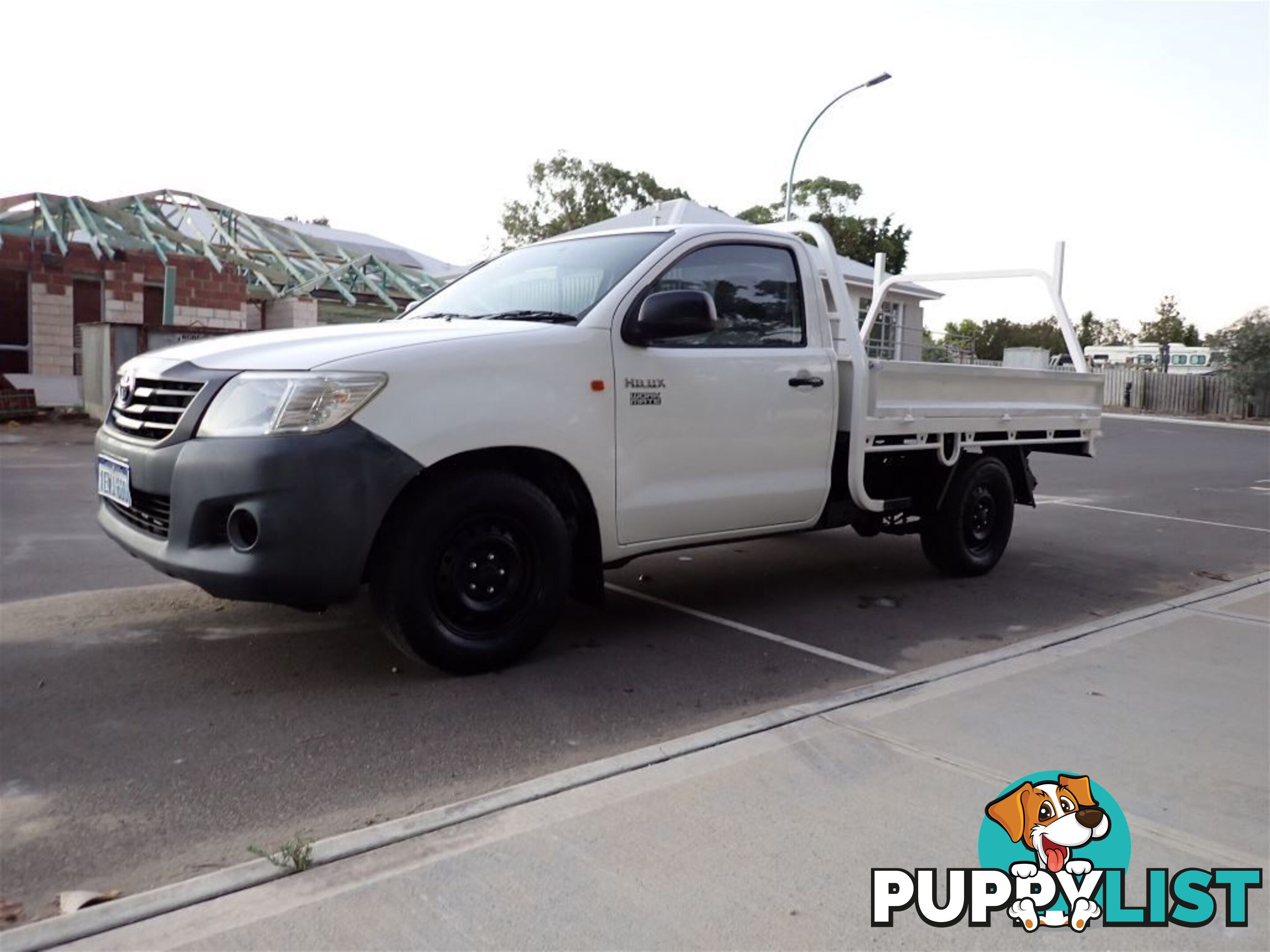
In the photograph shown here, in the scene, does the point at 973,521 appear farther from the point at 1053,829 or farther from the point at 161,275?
the point at 161,275

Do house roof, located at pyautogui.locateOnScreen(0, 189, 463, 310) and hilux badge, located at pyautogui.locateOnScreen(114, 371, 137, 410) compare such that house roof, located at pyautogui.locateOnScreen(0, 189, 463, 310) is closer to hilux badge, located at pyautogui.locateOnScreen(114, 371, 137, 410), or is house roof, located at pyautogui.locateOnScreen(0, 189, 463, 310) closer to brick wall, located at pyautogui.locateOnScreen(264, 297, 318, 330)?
brick wall, located at pyautogui.locateOnScreen(264, 297, 318, 330)

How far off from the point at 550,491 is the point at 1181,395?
45011 millimetres

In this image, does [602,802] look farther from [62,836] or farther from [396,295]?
[396,295]

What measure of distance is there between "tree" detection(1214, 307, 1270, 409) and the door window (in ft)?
132

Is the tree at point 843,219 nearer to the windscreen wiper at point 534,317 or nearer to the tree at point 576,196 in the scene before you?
the tree at point 576,196

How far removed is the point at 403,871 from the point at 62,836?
3.58 feet

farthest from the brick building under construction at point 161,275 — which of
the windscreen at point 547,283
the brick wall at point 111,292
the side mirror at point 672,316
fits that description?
the side mirror at point 672,316

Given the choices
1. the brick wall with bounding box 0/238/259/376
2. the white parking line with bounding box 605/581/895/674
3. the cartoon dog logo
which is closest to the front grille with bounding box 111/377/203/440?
the white parking line with bounding box 605/581/895/674

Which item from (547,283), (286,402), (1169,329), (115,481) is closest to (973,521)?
(547,283)

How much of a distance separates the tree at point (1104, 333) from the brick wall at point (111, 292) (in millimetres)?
86984

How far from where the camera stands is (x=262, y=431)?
159 inches

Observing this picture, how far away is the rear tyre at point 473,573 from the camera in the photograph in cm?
426

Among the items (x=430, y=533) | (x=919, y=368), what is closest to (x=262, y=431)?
(x=430, y=533)

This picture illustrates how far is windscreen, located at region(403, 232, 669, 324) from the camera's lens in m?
5.07
